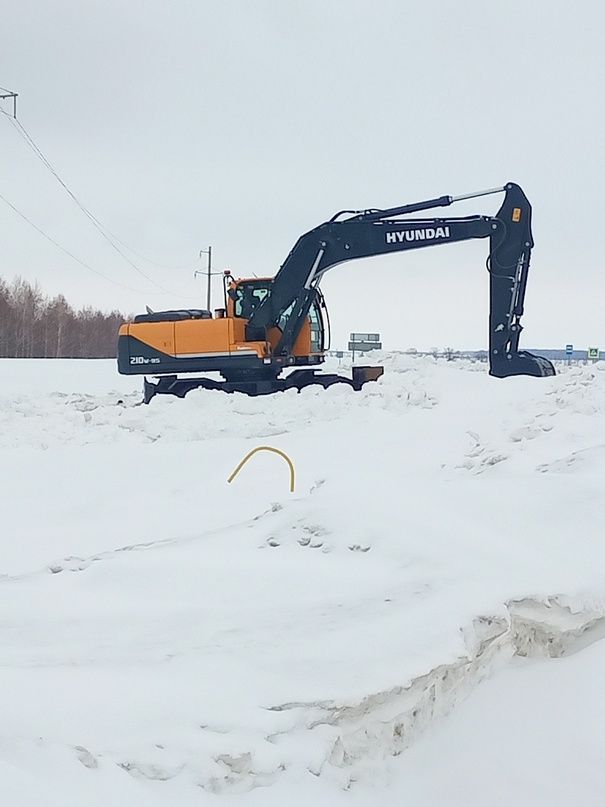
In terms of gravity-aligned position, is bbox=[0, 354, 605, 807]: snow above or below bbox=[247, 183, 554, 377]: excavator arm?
below

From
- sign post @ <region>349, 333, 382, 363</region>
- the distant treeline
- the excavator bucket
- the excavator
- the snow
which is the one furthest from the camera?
the distant treeline

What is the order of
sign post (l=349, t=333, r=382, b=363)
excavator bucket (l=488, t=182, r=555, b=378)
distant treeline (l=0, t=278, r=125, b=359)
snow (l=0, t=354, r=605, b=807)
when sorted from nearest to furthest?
snow (l=0, t=354, r=605, b=807) < excavator bucket (l=488, t=182, r=555, b=378) < sign post (l=349, t=333, r=382, b=363) < distant treeline (l=0, t=278, r=125, b=359)

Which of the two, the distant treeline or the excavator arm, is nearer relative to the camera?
the excavator arm

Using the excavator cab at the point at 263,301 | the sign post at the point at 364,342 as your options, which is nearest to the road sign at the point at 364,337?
the sign post at the point at 364,342

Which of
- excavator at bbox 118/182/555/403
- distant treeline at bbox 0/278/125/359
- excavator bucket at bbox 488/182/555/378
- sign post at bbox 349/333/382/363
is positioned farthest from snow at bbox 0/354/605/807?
distant treeline at bbox 0/278/125/359

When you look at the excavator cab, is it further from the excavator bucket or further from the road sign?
the road sign

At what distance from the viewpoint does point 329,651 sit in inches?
125

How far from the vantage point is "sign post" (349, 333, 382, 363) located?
36.1 metres

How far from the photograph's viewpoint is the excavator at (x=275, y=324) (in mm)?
14984

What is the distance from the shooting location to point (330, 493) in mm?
4867

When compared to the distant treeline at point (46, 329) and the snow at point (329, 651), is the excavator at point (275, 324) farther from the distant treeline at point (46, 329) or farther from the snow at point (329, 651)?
the distant treeline at point (46, 329)

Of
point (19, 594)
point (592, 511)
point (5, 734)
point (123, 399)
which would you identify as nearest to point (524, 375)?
point (123, 399)

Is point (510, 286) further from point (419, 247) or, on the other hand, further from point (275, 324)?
point (275, 324)

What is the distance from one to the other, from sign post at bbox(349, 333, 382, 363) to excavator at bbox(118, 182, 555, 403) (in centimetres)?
1997
